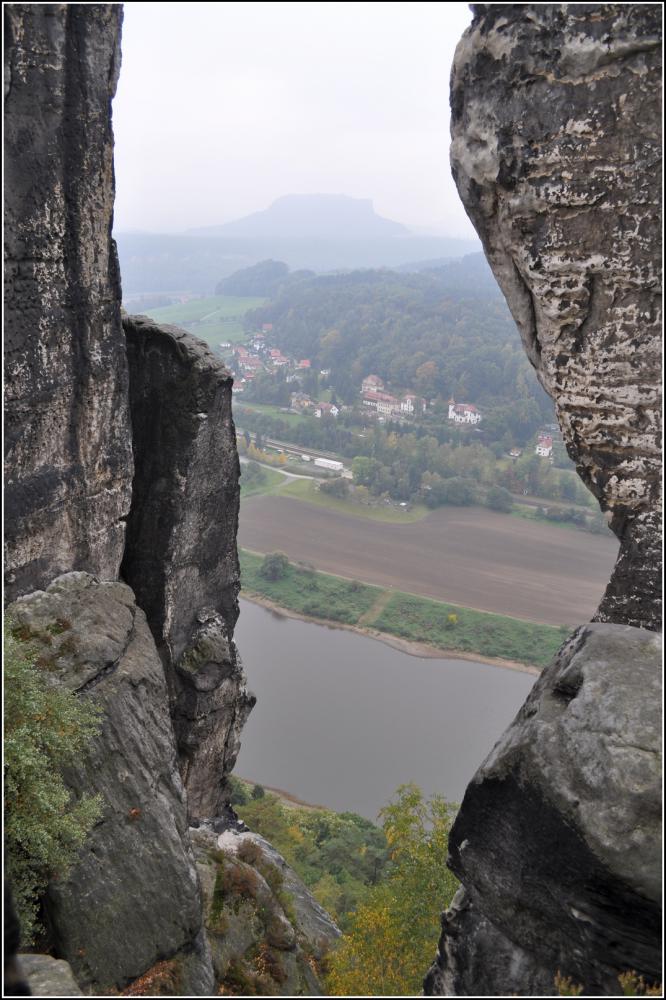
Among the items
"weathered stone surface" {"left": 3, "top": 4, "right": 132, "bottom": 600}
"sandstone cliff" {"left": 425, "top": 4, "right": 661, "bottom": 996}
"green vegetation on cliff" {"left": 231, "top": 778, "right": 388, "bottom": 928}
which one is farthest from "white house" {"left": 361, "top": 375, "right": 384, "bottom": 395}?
"sandstone cliff" {"left": 425, "top": 4, "right": 661, "bottom": 996}

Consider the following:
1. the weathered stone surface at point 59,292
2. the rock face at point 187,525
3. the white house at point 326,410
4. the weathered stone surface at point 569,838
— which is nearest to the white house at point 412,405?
the white house at point 326,410

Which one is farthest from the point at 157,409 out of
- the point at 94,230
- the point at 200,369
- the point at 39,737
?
the point at 39,737

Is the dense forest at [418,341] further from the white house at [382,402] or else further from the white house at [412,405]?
the white house at [382,402]

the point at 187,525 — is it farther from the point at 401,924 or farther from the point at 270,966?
the point at 401,924

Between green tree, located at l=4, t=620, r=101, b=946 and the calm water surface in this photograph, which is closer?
green tree, located at l=4, t=620, r=101, b=946

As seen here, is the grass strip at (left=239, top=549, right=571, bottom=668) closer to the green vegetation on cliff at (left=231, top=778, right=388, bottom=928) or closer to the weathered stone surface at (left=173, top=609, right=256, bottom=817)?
the green vegetation on cliff at (left=231, top=778, right=388, bottom=928)

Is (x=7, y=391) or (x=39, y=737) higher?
(x=7, y=391)

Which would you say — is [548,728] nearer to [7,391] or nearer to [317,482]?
[7,391]
